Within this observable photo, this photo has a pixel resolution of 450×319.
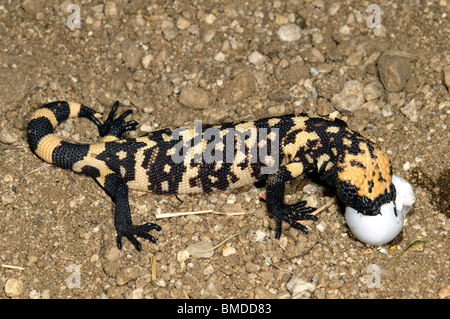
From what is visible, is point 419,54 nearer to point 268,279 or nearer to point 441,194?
point 441,194

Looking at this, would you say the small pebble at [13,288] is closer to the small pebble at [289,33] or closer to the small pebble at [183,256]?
the small pebble at [183,256]

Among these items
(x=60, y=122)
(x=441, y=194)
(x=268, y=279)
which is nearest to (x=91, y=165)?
(x=60, y=122)

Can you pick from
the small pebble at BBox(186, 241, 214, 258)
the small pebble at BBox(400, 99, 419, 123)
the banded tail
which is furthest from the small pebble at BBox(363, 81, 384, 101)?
the banded tail

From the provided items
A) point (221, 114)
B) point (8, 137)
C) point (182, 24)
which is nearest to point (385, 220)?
point (221, 114)

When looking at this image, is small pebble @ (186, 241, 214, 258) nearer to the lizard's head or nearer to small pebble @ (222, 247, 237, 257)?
small pebble @ (222, 247, 237, 257)

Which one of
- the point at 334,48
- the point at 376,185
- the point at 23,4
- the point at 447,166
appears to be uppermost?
the point at 23,4

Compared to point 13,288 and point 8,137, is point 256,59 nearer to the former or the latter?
point 8,137
